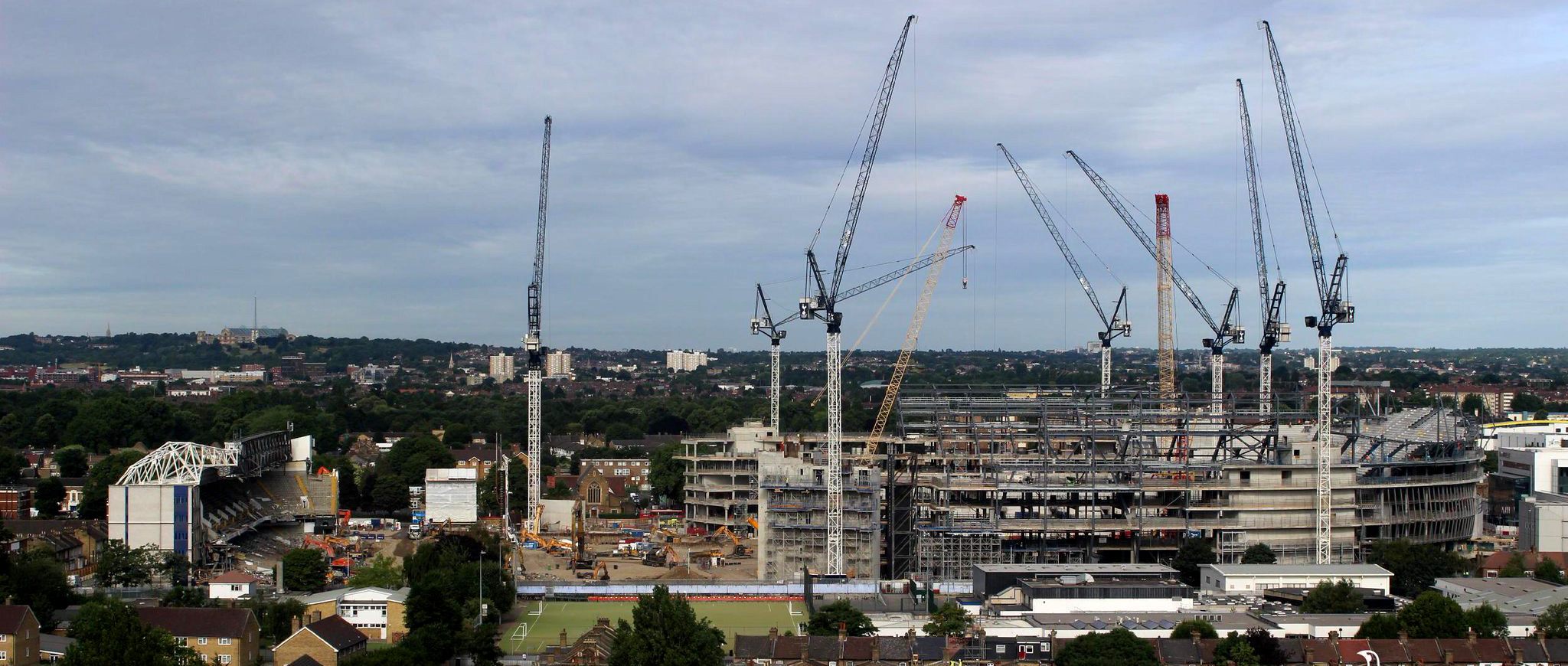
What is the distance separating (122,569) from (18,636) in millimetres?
14704

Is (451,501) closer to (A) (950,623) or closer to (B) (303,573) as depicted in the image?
(B) (303,573)

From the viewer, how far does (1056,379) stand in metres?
187

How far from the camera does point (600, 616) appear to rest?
52.5 meters

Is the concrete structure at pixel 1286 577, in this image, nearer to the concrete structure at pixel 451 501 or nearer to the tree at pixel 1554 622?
the tree at pixel 1554 622

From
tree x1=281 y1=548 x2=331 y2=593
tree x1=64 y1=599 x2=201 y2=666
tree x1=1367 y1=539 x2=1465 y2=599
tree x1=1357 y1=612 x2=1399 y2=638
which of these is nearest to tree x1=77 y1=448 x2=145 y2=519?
tree x1=281 y1=548 x2=331 y2=593

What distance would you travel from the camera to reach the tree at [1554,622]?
42.8 m

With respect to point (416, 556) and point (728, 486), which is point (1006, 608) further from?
point (728, 486)

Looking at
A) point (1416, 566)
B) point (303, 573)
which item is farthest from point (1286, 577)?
point (303, 573)

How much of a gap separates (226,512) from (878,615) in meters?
37.1

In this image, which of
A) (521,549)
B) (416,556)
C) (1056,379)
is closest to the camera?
(416,556)

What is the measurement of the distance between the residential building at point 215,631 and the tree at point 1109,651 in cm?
2100

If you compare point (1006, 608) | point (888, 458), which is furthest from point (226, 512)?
point (1006, 608)

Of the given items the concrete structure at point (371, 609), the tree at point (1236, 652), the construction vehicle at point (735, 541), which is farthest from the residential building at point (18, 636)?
the construction vehicle at point (735, 541)

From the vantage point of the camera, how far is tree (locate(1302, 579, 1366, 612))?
1817 inches
